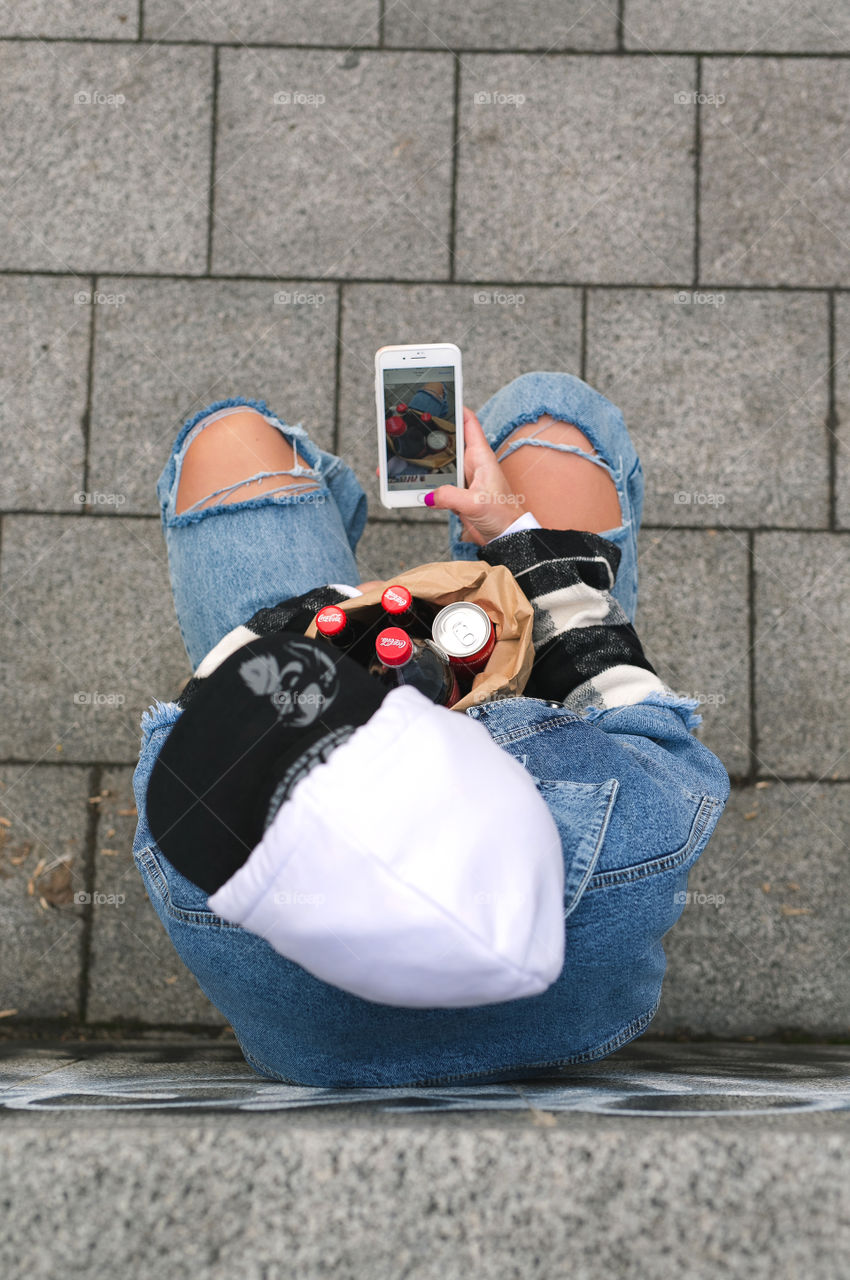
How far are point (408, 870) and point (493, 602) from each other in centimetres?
77

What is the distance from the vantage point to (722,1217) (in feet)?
2.85

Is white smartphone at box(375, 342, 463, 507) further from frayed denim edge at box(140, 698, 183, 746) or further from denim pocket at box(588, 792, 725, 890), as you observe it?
denim pocket at box(588, 792, 725, 890)

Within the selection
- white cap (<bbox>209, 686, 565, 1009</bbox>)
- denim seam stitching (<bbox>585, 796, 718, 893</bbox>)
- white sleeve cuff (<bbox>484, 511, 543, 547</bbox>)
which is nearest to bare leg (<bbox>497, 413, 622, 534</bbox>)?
white sleeve cuff (<bbox>484, 511, 543, 547</bbox>)

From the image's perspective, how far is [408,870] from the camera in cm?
81

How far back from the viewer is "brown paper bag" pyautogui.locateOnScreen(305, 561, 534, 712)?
148cm

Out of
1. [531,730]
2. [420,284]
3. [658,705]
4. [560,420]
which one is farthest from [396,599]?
[420,284]

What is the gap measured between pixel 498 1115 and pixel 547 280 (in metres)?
2.31

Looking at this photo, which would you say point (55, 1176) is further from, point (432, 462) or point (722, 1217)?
point (432, 462)

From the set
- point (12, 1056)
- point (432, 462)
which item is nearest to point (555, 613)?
point (432, 462)

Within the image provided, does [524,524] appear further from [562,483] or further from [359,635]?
[359,635]

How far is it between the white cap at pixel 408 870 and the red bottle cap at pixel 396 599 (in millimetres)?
492

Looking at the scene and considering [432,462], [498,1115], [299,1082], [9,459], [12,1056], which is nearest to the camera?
[498,1115]

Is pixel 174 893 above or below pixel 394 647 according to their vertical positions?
below

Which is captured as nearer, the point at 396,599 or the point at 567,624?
the point at 396,599
